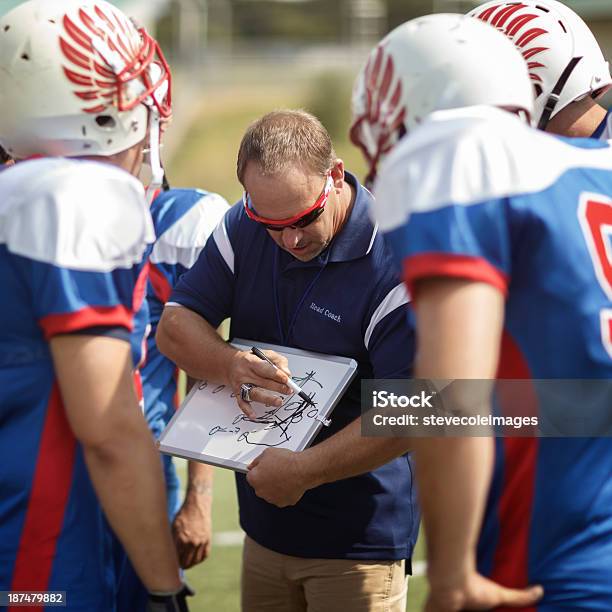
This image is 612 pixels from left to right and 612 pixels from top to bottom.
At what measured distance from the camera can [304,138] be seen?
2.77m

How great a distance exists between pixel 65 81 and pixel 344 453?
1.17 metres

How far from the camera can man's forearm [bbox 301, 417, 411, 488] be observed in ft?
8.50

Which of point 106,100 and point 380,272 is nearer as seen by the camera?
point 106,100

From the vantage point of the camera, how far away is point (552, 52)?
290cm

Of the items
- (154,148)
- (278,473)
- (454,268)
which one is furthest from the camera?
(278,473)

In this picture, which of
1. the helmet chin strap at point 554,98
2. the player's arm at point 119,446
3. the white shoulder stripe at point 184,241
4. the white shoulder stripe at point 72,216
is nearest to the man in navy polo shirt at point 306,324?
the white shoulder stripe at point 184,241

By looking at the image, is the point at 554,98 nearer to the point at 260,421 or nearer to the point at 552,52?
the point at 552,52

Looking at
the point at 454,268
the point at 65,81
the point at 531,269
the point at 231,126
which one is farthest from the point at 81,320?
the point at 231,126

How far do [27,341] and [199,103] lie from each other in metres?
25.3

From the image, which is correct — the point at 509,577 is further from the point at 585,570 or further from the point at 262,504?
the point at 262,504

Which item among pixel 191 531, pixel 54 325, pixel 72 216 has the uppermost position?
pixel 72 216

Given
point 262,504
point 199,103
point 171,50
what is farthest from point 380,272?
point 171,50

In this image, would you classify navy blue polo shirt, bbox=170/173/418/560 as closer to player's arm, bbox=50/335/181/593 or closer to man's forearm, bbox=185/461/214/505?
man's forearm, bbox=185/461/214/505

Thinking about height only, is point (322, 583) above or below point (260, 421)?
below
